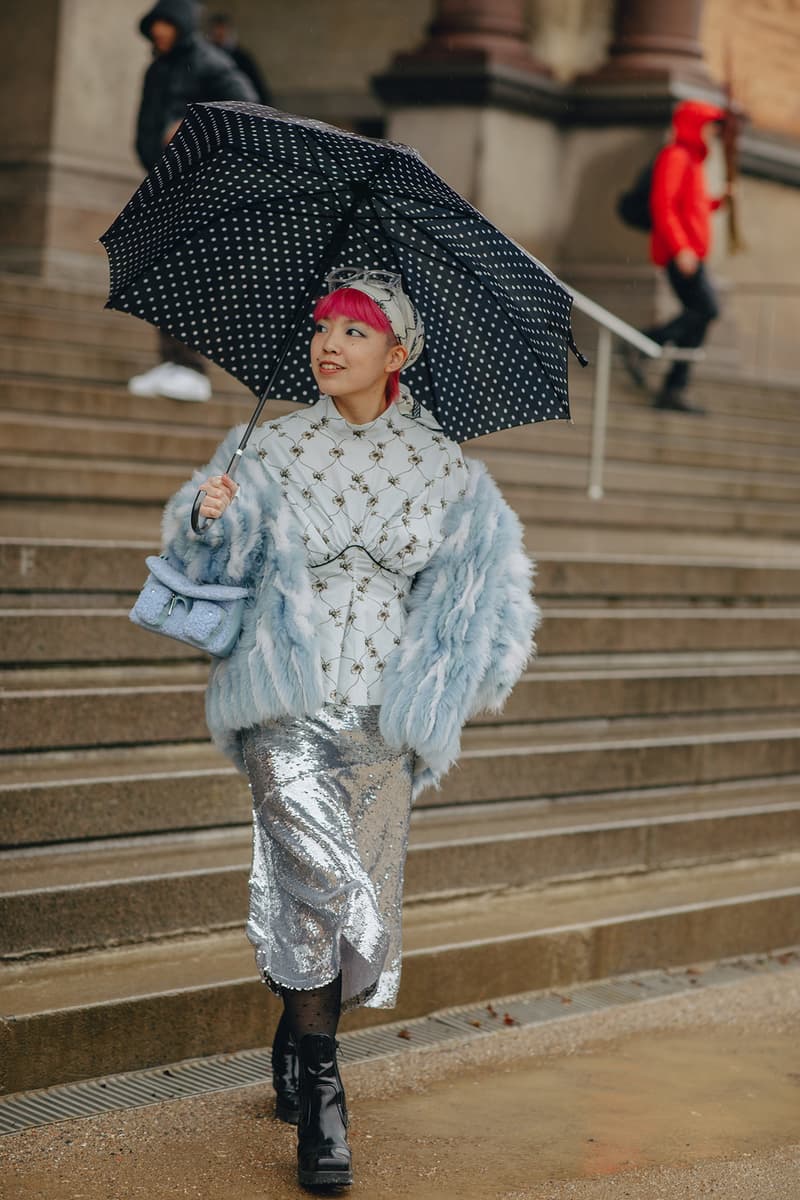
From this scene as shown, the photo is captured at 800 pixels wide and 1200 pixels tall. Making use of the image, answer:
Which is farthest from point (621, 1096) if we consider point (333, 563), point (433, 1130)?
point (333, 563)

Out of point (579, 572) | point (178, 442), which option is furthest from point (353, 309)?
point (178, 442)

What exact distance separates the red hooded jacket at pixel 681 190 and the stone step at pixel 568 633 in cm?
404

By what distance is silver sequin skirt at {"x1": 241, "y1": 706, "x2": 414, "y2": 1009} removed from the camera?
162 inches

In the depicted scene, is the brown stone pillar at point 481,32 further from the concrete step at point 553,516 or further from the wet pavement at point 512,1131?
the wet pavement at point 512,1131

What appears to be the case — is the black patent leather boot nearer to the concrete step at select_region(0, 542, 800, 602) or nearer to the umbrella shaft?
the umbrella shaft

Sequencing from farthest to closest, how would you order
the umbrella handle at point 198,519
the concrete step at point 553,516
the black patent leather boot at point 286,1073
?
the concrete step at point 553,516 → the black patent leather boot at point 286,1073 → the umbrella handle at point 198,519

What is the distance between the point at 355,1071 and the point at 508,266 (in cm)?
220

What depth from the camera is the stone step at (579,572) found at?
6.24 metres

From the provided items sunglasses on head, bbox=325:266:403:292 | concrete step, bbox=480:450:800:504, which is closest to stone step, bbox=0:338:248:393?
concrete step, bbox=480:450:800:504

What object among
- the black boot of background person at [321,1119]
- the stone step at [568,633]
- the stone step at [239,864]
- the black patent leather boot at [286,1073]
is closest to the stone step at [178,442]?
the stone step at [568,633]

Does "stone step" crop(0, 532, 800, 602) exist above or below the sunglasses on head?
below

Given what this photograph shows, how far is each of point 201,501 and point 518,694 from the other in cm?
317

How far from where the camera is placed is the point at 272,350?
442 centimetres

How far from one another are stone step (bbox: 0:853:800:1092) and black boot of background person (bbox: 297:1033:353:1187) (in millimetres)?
758
